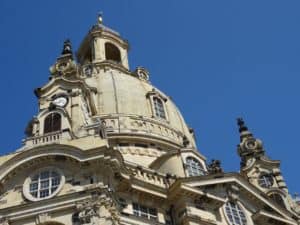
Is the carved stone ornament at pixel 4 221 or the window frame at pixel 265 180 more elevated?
the window frame at pixel 265 180

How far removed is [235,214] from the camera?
110 ft

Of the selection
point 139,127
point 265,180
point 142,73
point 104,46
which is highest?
point 104,46

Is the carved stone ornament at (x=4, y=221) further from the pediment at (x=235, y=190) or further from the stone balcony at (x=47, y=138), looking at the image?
the pediment at (x=235, y=190)

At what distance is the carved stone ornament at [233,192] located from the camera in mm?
34094

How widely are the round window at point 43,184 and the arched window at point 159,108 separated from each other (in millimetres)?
18652

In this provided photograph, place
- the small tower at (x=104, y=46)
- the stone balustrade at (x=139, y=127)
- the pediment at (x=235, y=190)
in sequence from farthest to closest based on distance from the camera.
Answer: the small tower at (x=104, y=46) < the stone balustrade at (x=139, y=127) < the pediment at (x=235, y=190)

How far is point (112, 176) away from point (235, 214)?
8.83m

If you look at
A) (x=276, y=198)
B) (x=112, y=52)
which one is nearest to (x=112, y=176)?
(x=276, y=198)

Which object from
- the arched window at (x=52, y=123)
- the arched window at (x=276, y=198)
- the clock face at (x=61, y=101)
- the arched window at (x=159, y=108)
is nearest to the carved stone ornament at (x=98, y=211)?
the arched window at (x=52, y=123)

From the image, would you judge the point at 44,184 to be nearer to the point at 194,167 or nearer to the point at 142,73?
the point at 194,167

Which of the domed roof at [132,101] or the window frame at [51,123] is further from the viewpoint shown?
the domed roof at [132,101]

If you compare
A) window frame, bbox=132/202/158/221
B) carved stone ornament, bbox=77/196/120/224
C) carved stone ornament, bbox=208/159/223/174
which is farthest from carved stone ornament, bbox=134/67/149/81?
carved stone ornament, bbox=77/196/120/224

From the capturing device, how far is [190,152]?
1502 inches

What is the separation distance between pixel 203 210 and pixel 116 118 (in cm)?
1457
